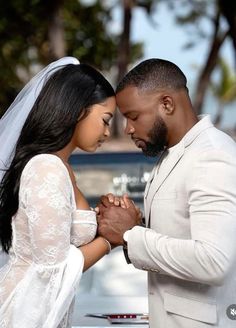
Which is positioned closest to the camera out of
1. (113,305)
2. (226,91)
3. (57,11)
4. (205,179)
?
(205,179)

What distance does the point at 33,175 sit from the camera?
2.54 meters

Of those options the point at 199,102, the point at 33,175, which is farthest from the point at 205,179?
the point at 199,102

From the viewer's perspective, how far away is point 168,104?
2549 mm

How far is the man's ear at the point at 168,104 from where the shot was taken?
2.54 meters

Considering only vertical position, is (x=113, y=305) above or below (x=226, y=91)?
above

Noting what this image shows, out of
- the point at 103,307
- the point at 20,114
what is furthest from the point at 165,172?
the point at 103,307

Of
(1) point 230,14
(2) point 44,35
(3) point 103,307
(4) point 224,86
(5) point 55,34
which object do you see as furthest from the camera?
(4) point 224,86

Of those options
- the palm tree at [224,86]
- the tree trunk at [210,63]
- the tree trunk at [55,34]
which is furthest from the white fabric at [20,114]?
the palm tree at [224,86]

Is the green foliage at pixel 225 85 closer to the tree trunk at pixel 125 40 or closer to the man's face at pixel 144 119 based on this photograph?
the tree trunk at pixel 125 40

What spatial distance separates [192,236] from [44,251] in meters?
0.49

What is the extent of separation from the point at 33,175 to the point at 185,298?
0.61 m

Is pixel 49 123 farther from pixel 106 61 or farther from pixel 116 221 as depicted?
pixel 106 61

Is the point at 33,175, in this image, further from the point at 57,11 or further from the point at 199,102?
the point at 199,102

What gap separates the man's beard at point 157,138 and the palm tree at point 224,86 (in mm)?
34619
